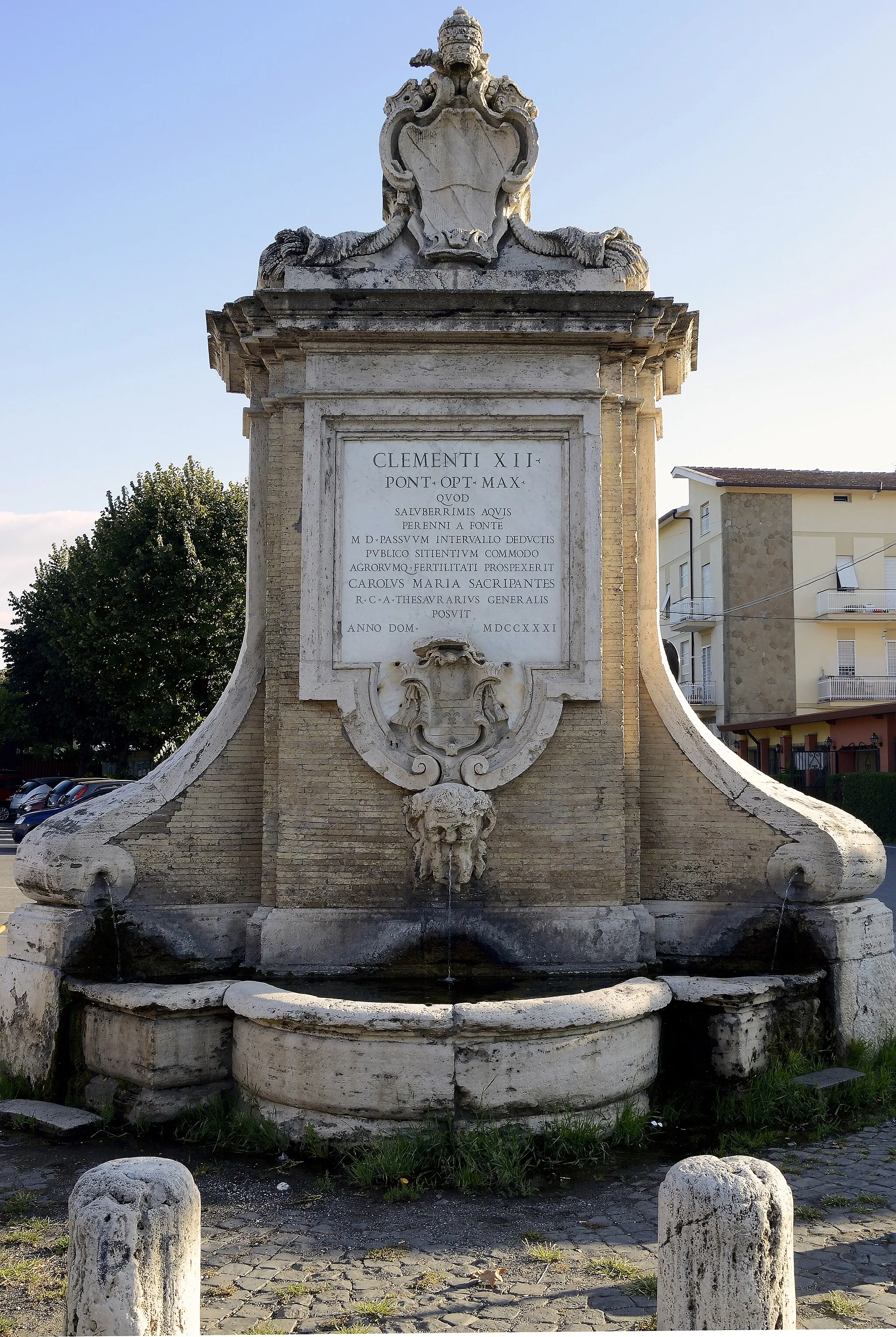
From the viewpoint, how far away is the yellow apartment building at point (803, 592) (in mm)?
41719

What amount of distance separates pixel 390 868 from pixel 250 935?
0.85 metres

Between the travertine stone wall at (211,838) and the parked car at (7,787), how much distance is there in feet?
110

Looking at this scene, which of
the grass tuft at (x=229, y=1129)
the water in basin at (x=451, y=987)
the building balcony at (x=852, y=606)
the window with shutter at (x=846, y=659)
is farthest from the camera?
the window with shutter at (x=846, y=659)

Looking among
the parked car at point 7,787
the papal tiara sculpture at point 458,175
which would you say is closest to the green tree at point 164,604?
the parked car at point 7,787

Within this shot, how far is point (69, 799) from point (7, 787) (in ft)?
60.6

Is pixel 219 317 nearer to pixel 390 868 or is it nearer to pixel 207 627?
pixel 390 868

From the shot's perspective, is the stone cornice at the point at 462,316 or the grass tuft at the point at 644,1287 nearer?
the grass tuft at the point at 644,1287

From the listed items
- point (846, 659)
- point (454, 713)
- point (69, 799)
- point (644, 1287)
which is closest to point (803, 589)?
point (846, 659)

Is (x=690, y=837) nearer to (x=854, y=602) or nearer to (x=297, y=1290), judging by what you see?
(x=297, y=1290)

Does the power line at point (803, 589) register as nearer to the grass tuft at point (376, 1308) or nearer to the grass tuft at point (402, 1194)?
the grass tuft at point (402, 1194)

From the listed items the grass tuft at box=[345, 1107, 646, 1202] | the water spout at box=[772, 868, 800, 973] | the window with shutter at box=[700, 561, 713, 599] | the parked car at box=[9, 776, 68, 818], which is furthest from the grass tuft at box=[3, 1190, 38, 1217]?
the window with shutter at box=[700, 561, 713, 599]

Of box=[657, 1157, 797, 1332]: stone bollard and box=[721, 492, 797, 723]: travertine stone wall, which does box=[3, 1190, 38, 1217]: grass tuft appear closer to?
box=[657, 1157, 797, 1332]: stone bollard

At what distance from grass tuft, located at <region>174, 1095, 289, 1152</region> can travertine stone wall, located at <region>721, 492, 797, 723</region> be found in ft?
125

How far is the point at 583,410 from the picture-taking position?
6699 millimetres
